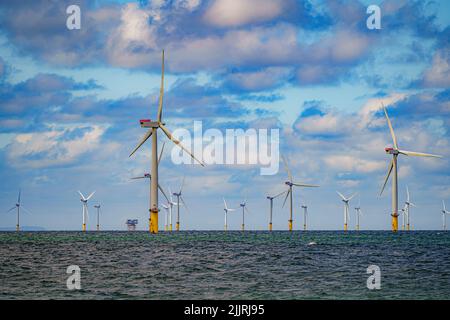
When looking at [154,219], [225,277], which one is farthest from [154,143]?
[225,277]

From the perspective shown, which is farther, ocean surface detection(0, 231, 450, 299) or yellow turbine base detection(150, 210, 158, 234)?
yellow turbine base detection(150, 210, 158, 234)

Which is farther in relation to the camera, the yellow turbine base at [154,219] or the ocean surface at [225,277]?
the yellow turbine base at [154,219]

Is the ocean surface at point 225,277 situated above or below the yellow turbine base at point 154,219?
below

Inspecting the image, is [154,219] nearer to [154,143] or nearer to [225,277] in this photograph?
[154,143]

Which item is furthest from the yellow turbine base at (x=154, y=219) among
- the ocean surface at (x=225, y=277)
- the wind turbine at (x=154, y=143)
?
the ocean surface at (x=225, y=277)

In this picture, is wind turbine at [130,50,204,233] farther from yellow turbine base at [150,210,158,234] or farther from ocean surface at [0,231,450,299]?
ocean surface at [0,231,450,299]

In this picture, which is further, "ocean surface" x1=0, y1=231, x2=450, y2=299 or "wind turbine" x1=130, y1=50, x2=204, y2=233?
"wind turbine" x1=130, y1=50, x2=204, y2=233

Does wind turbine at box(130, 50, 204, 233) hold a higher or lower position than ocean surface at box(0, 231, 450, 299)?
higher

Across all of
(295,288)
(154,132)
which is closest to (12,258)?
(295,288)

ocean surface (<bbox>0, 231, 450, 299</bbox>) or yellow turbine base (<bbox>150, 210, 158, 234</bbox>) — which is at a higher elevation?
yellow turbine base (<bbox>150, 210, 158, 234</bbox>)

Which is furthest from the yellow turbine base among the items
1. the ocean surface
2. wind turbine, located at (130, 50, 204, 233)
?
the ocean surface

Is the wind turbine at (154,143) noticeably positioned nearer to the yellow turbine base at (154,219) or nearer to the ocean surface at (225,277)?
the yellow turbine base at (154,219)

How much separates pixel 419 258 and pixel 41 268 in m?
50.1
